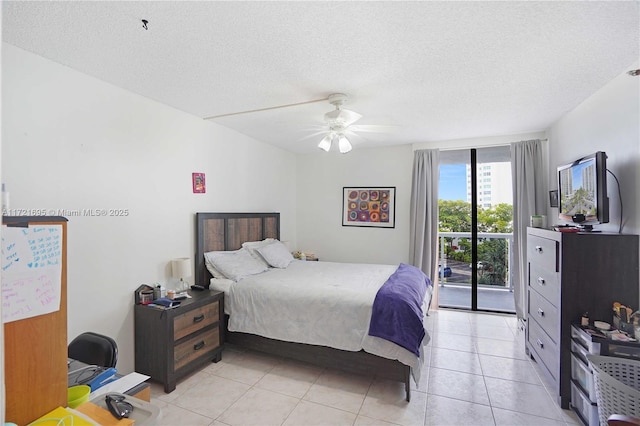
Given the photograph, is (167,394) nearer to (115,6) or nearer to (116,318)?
(116,318)

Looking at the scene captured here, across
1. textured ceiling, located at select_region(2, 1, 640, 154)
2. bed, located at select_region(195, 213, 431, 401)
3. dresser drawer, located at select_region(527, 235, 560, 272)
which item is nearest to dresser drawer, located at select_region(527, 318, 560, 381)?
dresser drawer, located at select_region(527, 235, 560, 272)

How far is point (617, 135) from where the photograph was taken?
2.44m

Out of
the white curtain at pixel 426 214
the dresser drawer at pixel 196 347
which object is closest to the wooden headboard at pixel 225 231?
the dresser drawer at pixel 196 347

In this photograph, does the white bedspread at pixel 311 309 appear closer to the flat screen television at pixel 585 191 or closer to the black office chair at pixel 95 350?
the black office chair at pixel 95 350

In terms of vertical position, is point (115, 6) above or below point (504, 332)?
above

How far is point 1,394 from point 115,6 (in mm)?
1820

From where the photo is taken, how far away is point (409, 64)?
2.25 metres

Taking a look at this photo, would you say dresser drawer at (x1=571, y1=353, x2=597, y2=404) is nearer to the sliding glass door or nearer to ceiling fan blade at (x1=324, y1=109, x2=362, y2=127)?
the sliding glass door

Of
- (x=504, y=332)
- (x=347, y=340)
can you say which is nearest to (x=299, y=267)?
(x=347, y=340)

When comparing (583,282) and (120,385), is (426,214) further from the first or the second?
(120,385)

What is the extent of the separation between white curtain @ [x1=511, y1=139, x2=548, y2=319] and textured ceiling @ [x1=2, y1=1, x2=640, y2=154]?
1.02 metres

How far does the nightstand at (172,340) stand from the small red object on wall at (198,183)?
1.14 m

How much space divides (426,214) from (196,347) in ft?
11.0

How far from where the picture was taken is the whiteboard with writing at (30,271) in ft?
3.07
